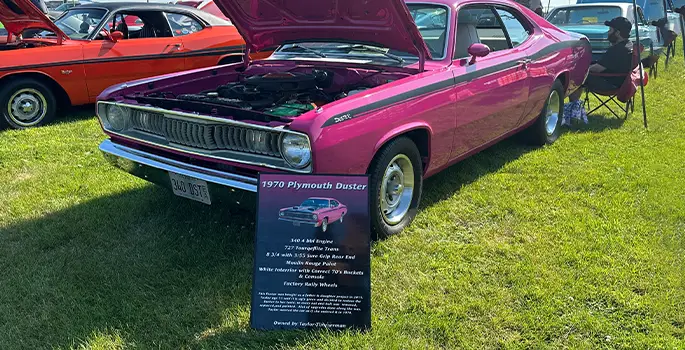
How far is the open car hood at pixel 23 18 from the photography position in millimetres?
6562

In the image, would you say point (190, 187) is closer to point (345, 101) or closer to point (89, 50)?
point (345, 101)

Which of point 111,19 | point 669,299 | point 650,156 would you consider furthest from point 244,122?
point 111,19

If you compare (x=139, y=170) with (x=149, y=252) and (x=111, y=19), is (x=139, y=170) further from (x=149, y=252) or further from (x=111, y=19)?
(x=111, y=19)

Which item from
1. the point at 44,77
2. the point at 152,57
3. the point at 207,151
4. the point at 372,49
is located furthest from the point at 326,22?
the point at 44,77

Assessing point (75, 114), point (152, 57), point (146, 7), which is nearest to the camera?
point (152, 57)

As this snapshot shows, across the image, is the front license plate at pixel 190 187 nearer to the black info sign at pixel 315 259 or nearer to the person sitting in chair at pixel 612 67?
the black info sign at pixel 315 259

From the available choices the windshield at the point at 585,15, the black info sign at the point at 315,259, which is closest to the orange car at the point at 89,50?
the black info sign at the point at 315,259

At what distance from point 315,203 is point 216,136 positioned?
0.89 m

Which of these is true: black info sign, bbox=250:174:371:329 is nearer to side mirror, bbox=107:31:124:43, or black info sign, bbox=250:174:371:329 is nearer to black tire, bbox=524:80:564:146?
black tire, bbox=524:80:564:146

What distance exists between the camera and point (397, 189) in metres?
3.74

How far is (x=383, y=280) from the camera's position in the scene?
10.6ft

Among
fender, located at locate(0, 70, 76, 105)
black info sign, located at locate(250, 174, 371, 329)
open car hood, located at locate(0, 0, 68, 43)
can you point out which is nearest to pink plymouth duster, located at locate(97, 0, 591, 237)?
black info sign, located at locate(250, 174, 371, 329)

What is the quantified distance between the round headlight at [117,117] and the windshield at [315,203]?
68.8 inches

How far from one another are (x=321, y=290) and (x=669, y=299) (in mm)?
1874
